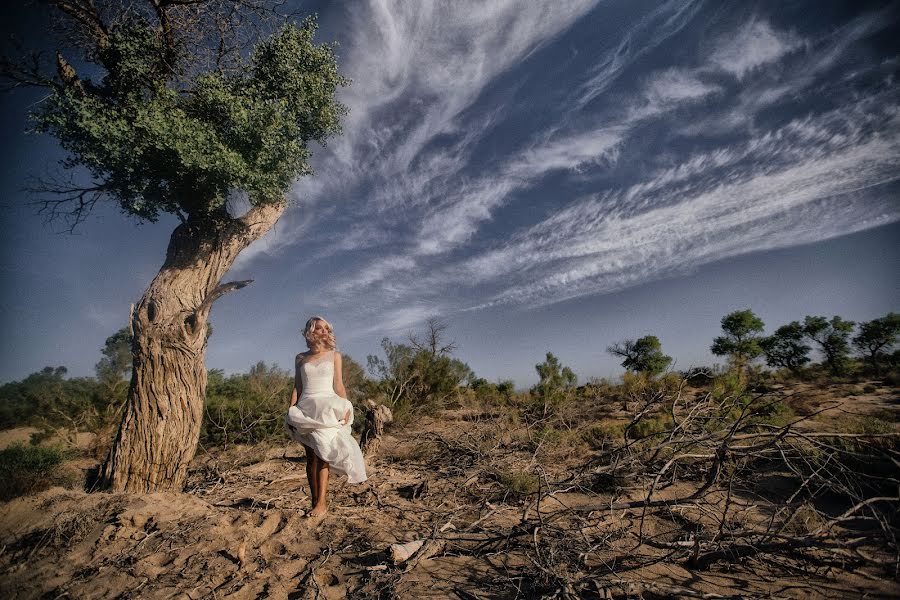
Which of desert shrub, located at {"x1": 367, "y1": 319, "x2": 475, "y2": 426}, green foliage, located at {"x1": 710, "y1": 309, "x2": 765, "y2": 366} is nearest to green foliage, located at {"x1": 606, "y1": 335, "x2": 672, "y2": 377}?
green foliage, located at {"x1": 710, "y1": 309, "x2": 765, "y2": 366}

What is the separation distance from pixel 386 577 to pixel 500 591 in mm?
803

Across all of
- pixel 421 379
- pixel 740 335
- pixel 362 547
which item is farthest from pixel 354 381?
pixel 740 335

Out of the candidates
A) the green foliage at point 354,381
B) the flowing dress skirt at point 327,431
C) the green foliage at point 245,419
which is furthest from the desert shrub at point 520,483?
the green foliage at point 245,419

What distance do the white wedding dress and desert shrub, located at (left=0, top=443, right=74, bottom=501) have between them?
424 cm

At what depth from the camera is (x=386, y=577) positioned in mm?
2432

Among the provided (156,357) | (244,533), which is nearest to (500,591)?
(244,533)

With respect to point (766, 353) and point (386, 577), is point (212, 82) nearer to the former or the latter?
point (386, 577)

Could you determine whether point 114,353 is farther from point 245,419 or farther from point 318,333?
point 318,333

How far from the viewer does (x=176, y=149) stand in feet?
15.9

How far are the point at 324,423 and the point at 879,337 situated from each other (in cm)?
2254

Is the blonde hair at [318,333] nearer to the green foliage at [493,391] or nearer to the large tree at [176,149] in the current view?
the large tree at [176,149]

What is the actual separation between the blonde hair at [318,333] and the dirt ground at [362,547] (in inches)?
71.1

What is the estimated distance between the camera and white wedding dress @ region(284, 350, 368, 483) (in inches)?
138

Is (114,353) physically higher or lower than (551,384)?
higher
